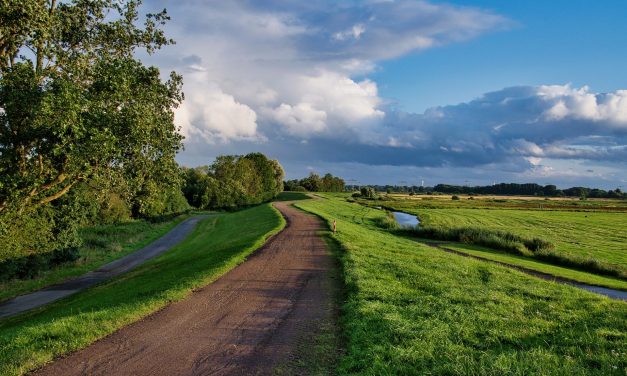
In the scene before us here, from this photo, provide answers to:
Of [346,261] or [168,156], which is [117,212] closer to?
[168,156]

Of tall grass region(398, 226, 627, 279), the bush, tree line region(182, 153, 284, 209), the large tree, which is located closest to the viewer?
the large tree

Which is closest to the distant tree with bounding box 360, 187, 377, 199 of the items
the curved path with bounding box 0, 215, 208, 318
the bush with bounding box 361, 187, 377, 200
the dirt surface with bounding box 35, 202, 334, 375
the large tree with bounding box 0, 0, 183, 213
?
the bush with bounding box 361, 187, 377, 200

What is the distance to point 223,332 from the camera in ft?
35.4

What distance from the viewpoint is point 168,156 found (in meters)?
22.9

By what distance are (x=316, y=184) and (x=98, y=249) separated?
138 meters

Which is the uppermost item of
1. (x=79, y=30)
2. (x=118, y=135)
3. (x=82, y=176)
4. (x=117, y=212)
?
(x=79, y=30)

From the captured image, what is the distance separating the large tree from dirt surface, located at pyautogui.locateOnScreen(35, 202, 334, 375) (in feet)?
28.6

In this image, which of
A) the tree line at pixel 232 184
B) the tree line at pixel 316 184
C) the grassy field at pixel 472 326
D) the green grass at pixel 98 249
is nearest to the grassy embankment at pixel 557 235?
the grassy field at pixel 472 326

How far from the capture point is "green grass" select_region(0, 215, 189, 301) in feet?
97.8

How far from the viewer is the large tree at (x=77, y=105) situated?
1706 centimetres

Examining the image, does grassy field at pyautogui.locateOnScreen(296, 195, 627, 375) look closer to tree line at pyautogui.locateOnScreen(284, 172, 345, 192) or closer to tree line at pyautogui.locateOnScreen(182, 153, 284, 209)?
tree line at pyautogui.locateOnScreen(182, 153, 284, 209)

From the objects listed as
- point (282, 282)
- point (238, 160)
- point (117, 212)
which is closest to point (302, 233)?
point (282, 282)

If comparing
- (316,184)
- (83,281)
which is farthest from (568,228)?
(316,184)

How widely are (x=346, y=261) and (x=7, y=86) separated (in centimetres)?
1695
